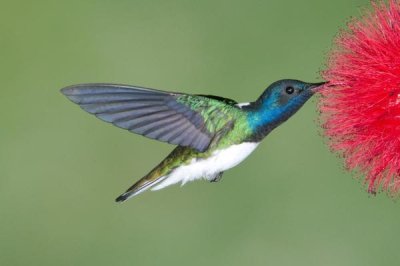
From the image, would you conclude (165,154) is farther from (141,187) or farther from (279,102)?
(279,102)

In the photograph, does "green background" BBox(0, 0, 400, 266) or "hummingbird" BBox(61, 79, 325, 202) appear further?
"green background" BBox(0, 0, 400, 266)

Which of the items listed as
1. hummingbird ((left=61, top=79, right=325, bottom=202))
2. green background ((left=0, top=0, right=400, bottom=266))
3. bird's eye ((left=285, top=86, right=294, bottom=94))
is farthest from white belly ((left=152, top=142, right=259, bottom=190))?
green background ((left=0, top=0, right=400, bottom=266))

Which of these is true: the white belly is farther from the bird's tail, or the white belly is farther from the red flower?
the red flower

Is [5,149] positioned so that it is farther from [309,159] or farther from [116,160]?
[309,159]

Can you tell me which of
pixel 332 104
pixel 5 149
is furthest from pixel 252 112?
pixel 5 149

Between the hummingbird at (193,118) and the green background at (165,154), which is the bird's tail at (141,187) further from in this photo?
the green background at (165,154)

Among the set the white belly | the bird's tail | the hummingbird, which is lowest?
the bird's tail

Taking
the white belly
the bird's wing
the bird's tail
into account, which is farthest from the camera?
the bird's tail

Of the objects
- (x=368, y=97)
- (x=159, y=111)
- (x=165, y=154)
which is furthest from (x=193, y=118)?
(x=165, y=154)
